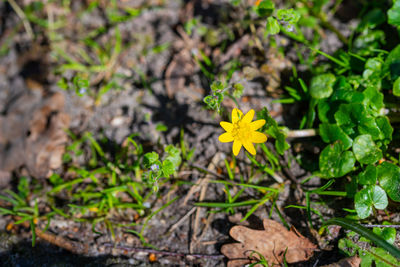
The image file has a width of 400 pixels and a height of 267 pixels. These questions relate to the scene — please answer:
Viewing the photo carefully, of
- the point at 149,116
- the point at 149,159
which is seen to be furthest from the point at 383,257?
the point at 149,116

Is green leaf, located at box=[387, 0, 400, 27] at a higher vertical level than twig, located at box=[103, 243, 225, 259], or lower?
higher

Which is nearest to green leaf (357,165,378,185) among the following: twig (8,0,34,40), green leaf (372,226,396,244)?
green leaf (372,226,396,244)

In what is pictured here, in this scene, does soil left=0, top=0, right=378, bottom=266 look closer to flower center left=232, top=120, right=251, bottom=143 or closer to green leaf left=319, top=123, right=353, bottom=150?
green leaf left=319, top=123, right=353, bottom=150

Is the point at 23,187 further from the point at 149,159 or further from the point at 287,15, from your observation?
the point at 287,15

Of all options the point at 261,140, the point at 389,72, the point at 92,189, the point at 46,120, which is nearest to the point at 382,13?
the point at 389,72

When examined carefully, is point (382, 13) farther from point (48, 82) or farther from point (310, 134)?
point (48, 82)

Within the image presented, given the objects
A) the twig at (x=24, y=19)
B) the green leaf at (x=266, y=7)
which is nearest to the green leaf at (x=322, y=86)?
the green leaf at (x=266, y=7)
